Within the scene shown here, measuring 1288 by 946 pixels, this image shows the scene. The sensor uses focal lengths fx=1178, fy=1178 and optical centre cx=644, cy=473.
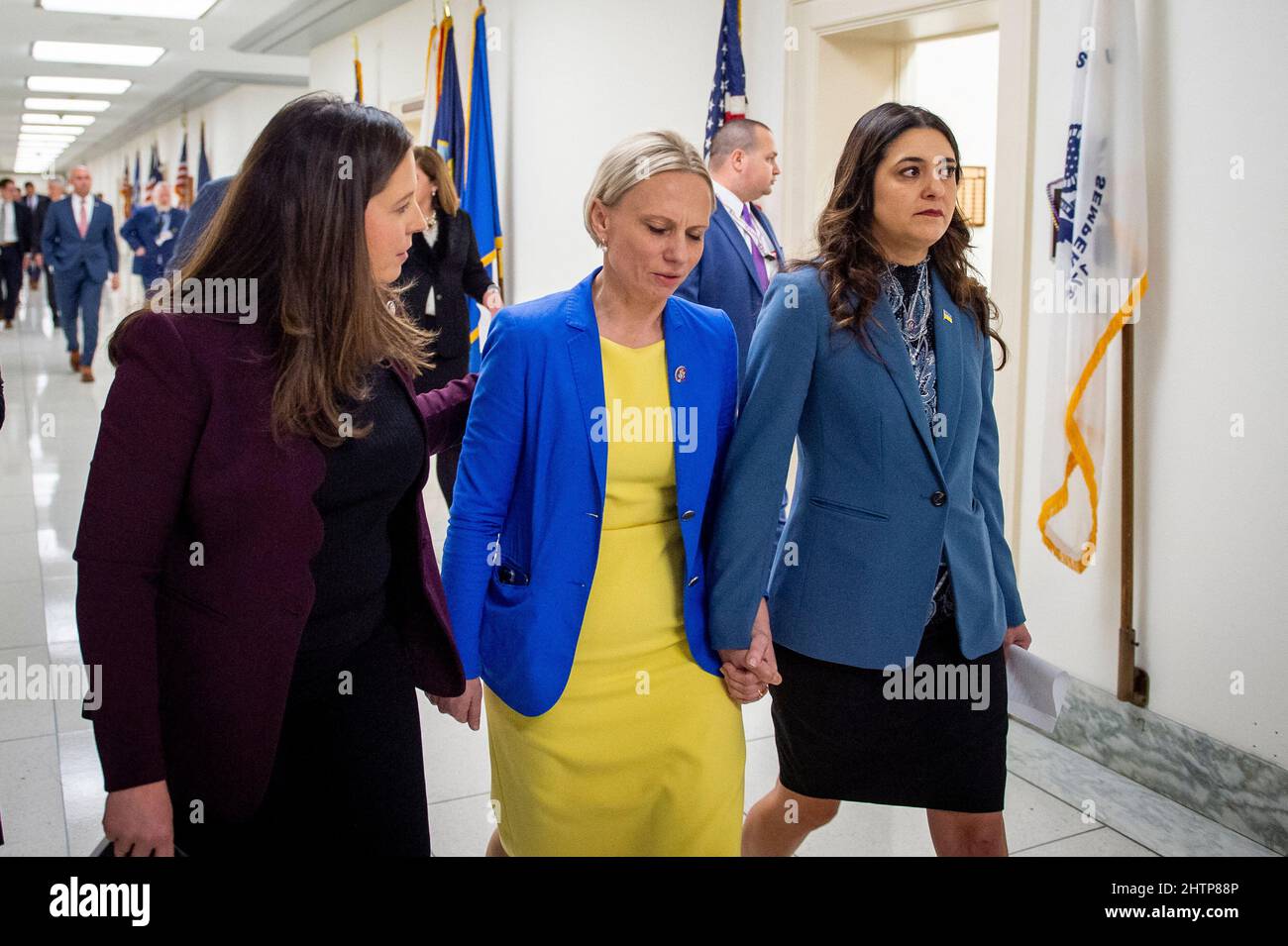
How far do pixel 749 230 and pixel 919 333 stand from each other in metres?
2.17

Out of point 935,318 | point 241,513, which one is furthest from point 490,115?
point 241,513

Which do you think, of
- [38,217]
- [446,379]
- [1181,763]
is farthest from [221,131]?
[1181,763]

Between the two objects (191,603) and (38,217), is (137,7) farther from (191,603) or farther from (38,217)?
(191,603)

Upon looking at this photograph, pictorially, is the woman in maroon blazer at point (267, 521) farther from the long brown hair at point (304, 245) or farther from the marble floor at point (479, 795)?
the marble floor at point (479, 795)

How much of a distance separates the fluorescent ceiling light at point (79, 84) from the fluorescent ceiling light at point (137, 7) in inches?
214

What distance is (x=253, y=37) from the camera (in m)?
12.6

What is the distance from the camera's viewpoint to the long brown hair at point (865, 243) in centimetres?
208

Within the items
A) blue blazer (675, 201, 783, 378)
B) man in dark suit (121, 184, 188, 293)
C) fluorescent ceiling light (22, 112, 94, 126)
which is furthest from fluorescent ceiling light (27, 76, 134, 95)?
blue blazer (675, 201, 783, 378)

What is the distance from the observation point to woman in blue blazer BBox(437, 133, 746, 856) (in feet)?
6.23

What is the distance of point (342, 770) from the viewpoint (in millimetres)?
1688

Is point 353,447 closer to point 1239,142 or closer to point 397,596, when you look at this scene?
point 397,596

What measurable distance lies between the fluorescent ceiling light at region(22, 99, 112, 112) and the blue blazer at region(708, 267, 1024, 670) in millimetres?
19833

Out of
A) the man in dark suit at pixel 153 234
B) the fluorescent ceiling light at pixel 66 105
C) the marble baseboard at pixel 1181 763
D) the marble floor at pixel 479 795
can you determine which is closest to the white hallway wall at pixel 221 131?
the man in dark suit at pixel 153 234

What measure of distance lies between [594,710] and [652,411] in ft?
1.66
